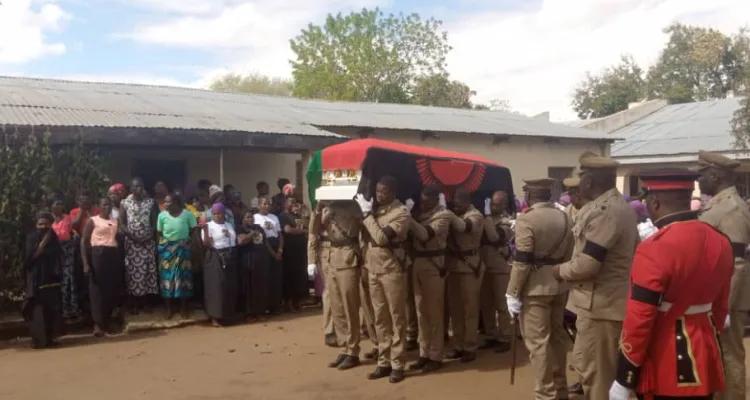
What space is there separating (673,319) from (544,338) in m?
2.39

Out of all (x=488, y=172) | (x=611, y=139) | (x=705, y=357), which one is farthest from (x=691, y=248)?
(x=611, y=139)

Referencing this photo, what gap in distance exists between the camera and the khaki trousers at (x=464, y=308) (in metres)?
7.20

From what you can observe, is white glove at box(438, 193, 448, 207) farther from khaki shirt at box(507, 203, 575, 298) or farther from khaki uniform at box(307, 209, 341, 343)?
khaki shirt at box(507, 203, 575, 298)

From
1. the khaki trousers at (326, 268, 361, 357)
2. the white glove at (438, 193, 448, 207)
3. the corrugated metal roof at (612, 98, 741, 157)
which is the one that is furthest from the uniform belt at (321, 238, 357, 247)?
the corrugated metal roof at (612, 98, 741, 157)

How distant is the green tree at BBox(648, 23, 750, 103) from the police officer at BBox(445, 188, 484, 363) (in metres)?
28.8

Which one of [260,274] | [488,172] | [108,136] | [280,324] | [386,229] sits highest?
[108,136]

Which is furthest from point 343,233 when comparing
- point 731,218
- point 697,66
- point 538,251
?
point 697,66

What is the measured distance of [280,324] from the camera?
9195 mm

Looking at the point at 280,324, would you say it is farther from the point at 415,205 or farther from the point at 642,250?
the point at 642,250

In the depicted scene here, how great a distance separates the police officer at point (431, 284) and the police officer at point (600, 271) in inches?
85.8

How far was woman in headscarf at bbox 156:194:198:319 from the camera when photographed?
888 cm

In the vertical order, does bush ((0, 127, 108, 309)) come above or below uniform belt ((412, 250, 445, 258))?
above

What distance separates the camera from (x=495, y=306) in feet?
25.9

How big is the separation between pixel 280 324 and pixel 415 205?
2.96 metres
